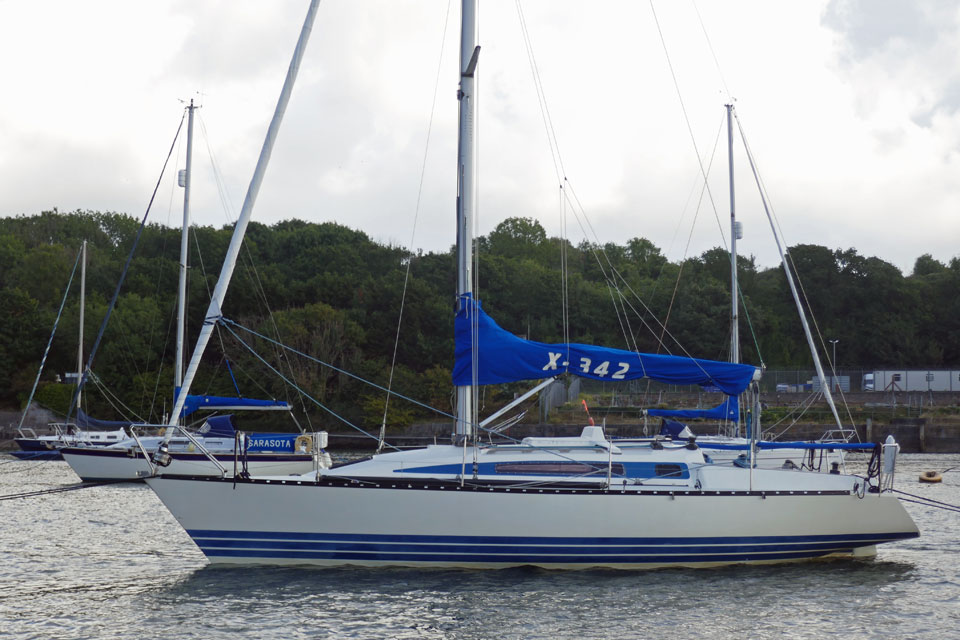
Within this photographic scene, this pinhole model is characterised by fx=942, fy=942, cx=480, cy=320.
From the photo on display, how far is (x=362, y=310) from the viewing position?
6850 cm

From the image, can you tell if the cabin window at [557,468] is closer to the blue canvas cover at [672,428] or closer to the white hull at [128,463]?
the blue canvas cover at [672,428]

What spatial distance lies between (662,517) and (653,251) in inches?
3555

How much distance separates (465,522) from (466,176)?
6162mm

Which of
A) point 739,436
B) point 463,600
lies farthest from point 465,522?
point 739,436

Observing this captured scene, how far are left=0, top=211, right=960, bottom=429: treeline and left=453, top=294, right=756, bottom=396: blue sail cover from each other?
3690 cm

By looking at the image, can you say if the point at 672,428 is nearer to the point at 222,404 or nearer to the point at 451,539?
the point at 451,539

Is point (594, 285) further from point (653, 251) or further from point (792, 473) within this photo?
point (792, 473)

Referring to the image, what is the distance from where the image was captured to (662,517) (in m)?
15.4

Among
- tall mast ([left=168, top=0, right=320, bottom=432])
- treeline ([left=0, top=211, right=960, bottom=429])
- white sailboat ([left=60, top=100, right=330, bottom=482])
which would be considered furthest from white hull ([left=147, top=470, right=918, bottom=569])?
treeline ([left=0, top=211, right=960, bottom=429])

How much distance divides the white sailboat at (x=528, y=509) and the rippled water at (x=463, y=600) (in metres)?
0.41

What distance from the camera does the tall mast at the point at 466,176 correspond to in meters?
17.0

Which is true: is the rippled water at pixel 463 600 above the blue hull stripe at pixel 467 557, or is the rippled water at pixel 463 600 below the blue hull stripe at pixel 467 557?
below

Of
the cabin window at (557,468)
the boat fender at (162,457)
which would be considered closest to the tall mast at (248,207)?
the boat fender at (162,457)

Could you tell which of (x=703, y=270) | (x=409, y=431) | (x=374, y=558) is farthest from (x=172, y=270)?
(x=374, y=558)
